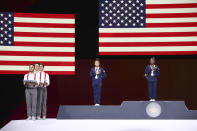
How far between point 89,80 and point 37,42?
1.73m

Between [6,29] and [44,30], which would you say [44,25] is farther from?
[6,29]

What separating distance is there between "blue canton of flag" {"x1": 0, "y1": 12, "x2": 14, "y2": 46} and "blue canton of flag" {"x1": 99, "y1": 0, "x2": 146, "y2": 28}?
2.15m

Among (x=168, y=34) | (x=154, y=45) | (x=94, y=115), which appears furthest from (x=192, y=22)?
Answer: (x=94, y=115)

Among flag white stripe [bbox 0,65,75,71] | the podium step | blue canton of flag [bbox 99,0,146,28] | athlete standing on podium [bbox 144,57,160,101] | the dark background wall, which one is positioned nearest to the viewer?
the podium step

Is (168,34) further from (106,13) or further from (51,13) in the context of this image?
(51,13)

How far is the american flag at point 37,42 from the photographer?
6395 mm

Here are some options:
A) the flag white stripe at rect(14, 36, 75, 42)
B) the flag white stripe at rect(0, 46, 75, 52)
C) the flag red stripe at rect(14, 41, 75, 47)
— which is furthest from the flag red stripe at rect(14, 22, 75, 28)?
the flag white stripe at rect(0, 46, 75, 52)

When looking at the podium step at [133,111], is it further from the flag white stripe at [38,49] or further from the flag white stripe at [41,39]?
the flag white stripe at [41,39]

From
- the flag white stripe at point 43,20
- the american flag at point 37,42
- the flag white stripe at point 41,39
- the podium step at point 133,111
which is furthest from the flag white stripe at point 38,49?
the podium step at point 133,111

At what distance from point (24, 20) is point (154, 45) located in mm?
3228

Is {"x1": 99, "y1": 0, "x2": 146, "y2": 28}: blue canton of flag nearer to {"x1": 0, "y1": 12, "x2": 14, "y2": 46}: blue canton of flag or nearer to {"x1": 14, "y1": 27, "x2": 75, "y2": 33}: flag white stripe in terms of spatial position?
{"x1": 14, "y1": 27, "x2": 75, "y2": 33}: flag white stripe

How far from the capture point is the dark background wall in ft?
22.7

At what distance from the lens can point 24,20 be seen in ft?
21.3

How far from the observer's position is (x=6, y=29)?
6.41 meters
